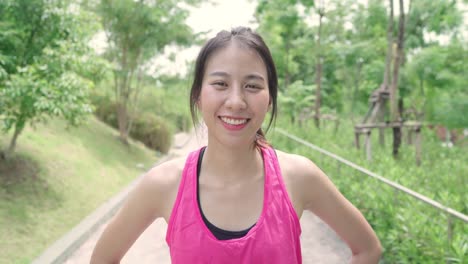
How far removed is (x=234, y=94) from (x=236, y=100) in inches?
0.9

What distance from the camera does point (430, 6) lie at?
12.4m

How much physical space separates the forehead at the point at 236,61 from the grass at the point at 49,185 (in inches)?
178

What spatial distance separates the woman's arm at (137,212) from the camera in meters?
1.47

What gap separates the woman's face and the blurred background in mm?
378

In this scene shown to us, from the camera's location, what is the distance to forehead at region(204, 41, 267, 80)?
138 centimetres

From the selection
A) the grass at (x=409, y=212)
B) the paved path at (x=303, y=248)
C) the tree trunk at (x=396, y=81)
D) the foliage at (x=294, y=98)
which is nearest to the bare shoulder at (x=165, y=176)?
the grass at (x=409, y=212)

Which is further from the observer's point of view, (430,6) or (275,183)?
(430,6)

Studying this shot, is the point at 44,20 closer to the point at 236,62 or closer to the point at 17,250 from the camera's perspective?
the point at 17,250

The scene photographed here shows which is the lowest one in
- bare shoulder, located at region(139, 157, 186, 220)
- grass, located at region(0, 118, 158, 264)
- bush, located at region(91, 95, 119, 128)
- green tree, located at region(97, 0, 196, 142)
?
grass, located at region(0, 118, 158, 264)

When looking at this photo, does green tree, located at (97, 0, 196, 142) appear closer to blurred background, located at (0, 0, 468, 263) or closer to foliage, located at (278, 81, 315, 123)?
blurred background, located at (0, 0, 468, 263)

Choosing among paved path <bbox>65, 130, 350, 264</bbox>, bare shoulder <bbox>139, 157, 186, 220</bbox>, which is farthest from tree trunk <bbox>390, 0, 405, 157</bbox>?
bare shoulder <bbox>139, 157, 186, 220</bbox>

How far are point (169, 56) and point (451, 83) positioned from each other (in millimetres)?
8809

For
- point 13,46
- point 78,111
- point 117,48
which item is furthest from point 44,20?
point 117,48

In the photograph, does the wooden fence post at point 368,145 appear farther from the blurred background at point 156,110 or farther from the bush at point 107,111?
the bush at point 107,111
